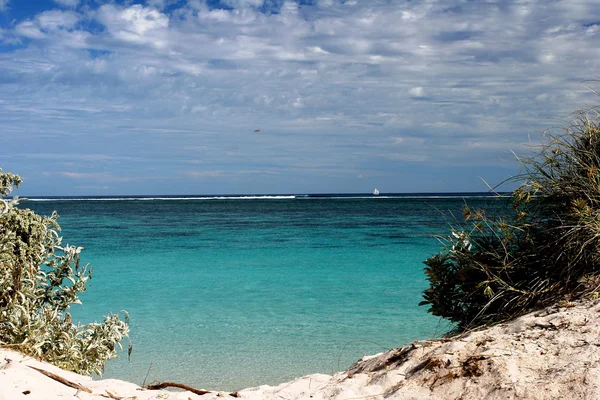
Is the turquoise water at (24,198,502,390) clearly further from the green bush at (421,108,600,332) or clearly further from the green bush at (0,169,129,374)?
the green bush at (0,169,129,374)

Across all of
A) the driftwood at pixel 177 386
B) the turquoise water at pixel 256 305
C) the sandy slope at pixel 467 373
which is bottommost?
the turquoise water at pixel 256 305

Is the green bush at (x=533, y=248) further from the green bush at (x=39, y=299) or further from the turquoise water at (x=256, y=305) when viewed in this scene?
the green bush at (x=39, y=299)

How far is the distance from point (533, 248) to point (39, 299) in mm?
4924

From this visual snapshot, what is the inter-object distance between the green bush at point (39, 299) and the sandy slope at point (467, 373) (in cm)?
41

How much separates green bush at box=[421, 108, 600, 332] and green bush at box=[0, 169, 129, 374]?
11.4ft

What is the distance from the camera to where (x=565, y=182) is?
5.14 m

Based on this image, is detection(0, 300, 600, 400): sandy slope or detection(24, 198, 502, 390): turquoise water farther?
detection(24, 198, 502, 390): turquoise water

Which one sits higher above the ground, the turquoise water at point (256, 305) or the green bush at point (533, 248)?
the green bush at point (533, 248)

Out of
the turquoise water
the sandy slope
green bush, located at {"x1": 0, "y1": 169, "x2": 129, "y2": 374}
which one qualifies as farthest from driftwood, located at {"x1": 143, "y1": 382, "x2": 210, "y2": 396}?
the turquoise water

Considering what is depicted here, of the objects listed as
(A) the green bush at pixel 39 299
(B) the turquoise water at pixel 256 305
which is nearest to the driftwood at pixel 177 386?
(A) the green bush at pixel 39 299

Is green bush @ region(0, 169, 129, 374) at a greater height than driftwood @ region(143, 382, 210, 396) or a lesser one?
greater

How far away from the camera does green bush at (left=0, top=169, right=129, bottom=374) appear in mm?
4605

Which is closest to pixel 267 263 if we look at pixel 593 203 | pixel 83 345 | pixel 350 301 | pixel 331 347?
pixel 350 301

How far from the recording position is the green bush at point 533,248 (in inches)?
185
